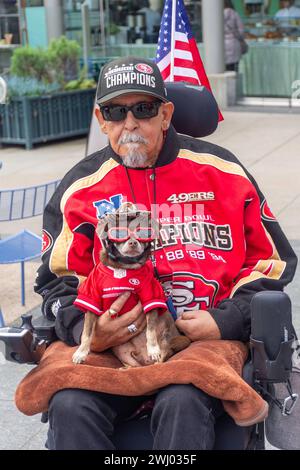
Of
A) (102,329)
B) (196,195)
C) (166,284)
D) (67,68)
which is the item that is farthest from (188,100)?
(67,68)

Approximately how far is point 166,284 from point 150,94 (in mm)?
659

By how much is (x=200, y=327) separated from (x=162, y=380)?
31cm

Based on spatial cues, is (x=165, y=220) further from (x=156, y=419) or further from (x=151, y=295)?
(x=156, y=419)

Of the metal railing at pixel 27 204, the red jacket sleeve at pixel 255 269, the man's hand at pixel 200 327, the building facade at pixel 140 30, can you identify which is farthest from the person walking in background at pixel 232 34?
the man's hand at pixel 200 327

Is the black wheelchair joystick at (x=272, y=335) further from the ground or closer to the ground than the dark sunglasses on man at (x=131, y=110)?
closer to the ground

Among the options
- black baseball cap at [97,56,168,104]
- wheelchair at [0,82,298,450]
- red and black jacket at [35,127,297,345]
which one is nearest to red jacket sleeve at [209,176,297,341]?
red and black jacket at [35,127,297,345]

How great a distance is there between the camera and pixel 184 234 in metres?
3.13

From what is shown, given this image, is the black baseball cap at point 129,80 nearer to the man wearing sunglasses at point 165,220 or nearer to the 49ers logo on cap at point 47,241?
the man wearing sunglasses at point 165,220

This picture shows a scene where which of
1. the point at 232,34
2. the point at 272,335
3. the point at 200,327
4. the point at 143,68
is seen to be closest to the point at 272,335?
the point at 272,335

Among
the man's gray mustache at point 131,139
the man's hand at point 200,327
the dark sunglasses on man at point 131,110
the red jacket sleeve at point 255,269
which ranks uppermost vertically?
the dark sunglasses on man at point 131,110

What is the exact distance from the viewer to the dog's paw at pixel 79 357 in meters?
2.87

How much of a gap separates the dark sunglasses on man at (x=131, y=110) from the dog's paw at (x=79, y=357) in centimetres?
79

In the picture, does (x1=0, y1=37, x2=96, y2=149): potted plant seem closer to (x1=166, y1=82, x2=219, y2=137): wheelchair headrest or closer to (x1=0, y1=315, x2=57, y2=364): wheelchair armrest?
(x1=166, y1=82, x2=219, y2=137): wheelchair headrest

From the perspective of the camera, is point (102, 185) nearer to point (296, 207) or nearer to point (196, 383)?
point (196, 383)
